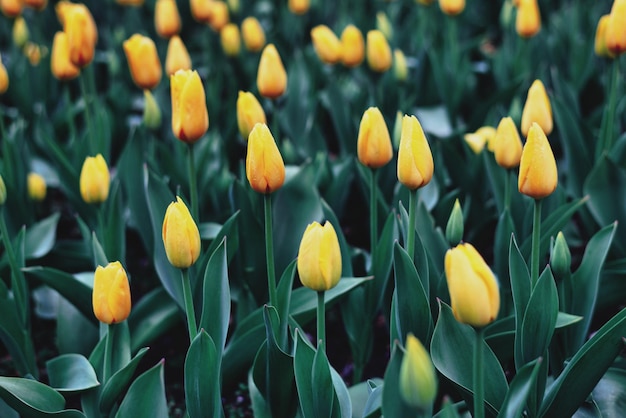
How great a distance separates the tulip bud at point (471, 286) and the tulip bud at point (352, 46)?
1.63 metres

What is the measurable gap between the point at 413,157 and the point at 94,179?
0.92m

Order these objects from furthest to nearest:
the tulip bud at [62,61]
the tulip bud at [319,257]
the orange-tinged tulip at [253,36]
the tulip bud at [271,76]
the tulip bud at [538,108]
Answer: the orange-tinged tulip at [253,36], the tulip bud at [62,61], the tulip bud at [271,76], the tulip bud at [538,108], the tulip bud at [319,257]

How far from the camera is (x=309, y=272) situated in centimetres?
151

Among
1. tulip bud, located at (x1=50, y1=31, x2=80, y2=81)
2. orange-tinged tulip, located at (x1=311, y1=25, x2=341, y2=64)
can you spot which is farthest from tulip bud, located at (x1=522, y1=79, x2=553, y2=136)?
tulip bud, located at (x1=50, y1=31, x2=80, y2=81)

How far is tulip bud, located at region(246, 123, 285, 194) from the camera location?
159 cm

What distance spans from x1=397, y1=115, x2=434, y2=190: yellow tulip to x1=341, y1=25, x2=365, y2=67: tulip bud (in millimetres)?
1233

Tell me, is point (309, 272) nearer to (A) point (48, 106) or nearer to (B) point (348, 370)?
(B) point (348, 370)

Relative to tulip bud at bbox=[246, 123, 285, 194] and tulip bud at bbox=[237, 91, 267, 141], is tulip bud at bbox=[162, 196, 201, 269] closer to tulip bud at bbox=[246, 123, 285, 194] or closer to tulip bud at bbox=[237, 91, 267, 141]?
tulip bud at bbox=[246, 123, 285, 194]

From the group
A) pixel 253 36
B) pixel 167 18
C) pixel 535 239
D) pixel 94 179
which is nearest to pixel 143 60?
pixel 94 179

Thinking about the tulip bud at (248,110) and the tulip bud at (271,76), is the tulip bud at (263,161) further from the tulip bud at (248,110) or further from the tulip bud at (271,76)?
the tulip bud at (271,76)

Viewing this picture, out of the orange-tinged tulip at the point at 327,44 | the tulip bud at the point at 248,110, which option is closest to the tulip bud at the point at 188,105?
the tulip bud at the point at 248,110

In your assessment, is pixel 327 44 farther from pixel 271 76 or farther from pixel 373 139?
pixel 373 139

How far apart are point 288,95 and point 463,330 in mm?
1694

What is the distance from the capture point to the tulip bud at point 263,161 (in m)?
1.59
